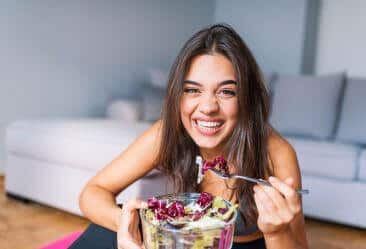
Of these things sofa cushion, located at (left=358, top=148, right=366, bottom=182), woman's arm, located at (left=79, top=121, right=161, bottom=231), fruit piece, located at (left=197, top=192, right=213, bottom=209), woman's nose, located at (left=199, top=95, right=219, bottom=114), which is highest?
woman's nose, located at (left=199, top=95, right=219, bottom=114)

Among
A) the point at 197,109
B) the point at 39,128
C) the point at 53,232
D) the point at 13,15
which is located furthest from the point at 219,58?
the point at 13,15

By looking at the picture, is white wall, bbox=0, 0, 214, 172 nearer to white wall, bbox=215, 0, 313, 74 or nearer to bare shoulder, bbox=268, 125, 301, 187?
white wall, bbox=215, 0, 313, 74

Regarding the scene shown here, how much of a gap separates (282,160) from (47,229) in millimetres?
1639

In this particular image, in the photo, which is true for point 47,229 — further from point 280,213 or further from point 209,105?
point 280,213

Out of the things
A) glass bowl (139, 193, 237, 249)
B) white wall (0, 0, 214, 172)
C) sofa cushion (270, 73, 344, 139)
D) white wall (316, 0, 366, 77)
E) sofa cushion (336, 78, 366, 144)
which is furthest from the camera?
white wall (316, 0, 366, 77)

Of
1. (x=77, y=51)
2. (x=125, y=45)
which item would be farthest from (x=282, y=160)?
(x=125, y=45)

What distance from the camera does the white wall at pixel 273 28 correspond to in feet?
12.7

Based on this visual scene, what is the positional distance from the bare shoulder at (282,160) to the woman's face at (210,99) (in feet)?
0.42

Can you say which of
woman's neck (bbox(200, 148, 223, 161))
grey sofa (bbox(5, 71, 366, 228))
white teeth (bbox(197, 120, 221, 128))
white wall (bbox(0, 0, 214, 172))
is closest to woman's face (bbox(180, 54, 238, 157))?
white teeth (bbox(197, 120, 221, 128))

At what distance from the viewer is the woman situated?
0.93 meters

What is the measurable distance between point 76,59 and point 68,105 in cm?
35

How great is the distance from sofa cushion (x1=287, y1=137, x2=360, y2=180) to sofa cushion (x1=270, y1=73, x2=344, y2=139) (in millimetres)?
303

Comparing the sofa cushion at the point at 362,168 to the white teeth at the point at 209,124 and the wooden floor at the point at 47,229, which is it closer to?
the wooden floor at the point at 47,229

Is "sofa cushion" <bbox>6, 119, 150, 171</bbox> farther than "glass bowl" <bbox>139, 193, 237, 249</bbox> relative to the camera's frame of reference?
Yes
